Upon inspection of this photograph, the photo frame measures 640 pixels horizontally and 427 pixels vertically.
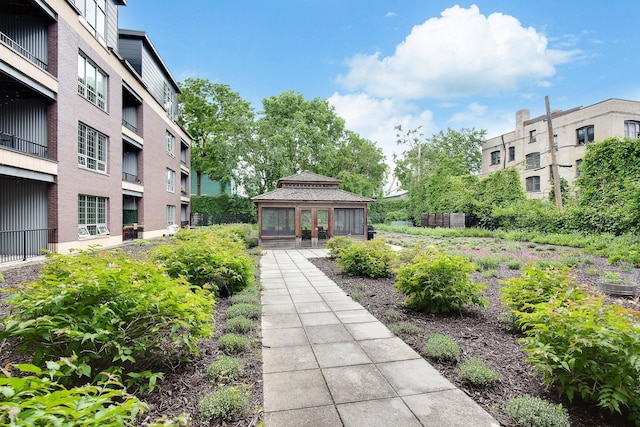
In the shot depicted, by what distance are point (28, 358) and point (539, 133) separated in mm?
32776

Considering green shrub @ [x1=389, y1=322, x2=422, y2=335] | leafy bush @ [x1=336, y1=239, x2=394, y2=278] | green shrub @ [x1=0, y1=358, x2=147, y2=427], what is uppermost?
green shrub @ [x1=0, y1=358, x2=147, y2=427]

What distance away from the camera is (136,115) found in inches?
724

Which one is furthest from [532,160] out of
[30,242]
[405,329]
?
[30,242]

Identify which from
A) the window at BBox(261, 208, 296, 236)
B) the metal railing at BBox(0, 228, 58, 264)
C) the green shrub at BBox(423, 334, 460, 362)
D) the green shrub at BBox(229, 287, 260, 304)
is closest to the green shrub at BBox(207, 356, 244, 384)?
the green shrub at BBox(423, 334, 460, 362)

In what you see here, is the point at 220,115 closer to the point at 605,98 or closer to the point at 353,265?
the point at 353,265

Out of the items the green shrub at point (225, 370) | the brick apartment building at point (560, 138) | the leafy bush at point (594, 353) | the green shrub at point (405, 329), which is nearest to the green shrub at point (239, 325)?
the green shrub at point (225, 370)

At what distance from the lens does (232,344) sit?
3.63 meters

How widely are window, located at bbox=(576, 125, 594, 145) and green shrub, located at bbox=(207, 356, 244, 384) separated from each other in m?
29.3

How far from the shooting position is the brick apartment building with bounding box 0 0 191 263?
10.1 meters

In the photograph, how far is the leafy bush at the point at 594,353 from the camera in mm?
2215

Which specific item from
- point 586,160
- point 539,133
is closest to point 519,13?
point 586,160

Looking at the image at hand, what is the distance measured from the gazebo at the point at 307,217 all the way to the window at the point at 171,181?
11.3 m

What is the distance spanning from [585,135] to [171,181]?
3228 centimetres

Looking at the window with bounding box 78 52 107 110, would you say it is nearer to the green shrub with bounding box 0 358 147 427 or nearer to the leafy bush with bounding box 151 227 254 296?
the leafy bush with bounding box 151 227 254 296
